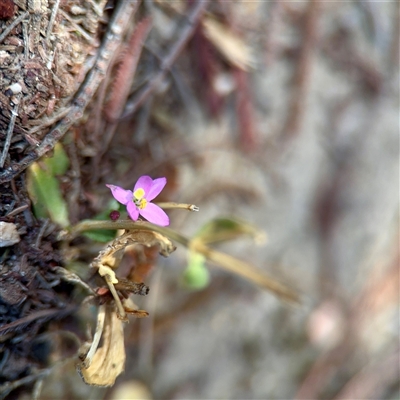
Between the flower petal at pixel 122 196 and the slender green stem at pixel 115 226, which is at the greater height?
the flower petal at pixel 122 196

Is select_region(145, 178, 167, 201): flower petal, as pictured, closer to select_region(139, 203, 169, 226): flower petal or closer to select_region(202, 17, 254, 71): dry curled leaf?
select_region(139, 203, 169, 226): flower petal

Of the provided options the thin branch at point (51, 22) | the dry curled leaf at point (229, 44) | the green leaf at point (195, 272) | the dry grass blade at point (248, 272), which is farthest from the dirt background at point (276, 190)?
the thin branch at point (51, 22)

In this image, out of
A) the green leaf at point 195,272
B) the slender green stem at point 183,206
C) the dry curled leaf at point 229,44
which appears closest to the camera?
the slender green stem at point 183,206

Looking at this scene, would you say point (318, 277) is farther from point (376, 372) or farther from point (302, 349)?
point (376, 372)

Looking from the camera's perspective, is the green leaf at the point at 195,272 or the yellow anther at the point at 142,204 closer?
the yellow anther at the point at 142,204

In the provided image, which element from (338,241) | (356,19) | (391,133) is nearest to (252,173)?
(338,241)

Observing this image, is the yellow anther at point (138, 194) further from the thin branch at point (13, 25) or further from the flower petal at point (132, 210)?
the thin branch at point (13, 25)

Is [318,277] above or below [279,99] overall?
below

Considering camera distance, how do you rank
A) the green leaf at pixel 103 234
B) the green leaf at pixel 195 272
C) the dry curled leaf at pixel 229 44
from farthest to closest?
the dry curled leaf at pixel 229 44 < the green leaf at pixel 195 272 < the green leaf at pixel 103 234
